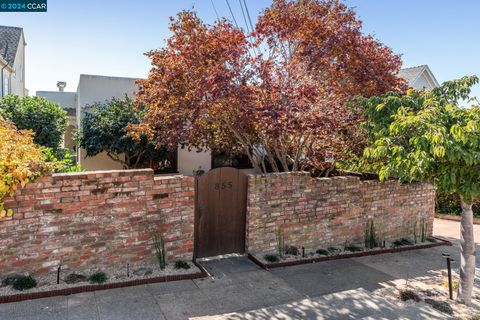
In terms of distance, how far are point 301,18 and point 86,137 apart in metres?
6.85

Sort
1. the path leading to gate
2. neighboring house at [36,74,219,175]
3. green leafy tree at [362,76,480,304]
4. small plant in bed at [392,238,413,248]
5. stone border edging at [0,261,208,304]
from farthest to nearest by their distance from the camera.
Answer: neighboring house at [36,74,219,175] → small plant in bed at [392,238,413,248] → stone border edging at [0,261,208,304] → the path leading to gate → green leafy tree at [362,76,480,304]

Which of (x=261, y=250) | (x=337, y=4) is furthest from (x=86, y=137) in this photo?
(x=337, y=4)

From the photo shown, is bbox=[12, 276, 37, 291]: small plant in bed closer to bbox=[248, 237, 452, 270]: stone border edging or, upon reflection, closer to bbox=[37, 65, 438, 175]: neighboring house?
bbox=[248, 237, 452, 270]: stone border edging

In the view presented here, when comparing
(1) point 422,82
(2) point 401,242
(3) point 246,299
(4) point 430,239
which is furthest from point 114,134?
(1) point 422,82

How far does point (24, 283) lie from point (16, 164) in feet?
5.77

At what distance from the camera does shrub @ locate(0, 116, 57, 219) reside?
498cm

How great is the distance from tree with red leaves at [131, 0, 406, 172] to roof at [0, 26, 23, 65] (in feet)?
50.3

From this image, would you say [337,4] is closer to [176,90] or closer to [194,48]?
[194,48]

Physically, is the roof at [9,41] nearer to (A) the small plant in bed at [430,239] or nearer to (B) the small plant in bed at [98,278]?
(B) the small plant in bed at [98,278]

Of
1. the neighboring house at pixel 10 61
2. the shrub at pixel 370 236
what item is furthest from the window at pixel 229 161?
the neighboring house at pixel 10 61

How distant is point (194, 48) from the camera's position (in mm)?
7363

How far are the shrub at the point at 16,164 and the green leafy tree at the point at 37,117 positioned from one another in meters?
5.84

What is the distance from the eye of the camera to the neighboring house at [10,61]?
712 inches

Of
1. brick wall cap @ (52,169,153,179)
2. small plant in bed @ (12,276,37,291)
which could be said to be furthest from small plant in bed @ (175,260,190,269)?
small plant in bed @ (12,276,37,291)
